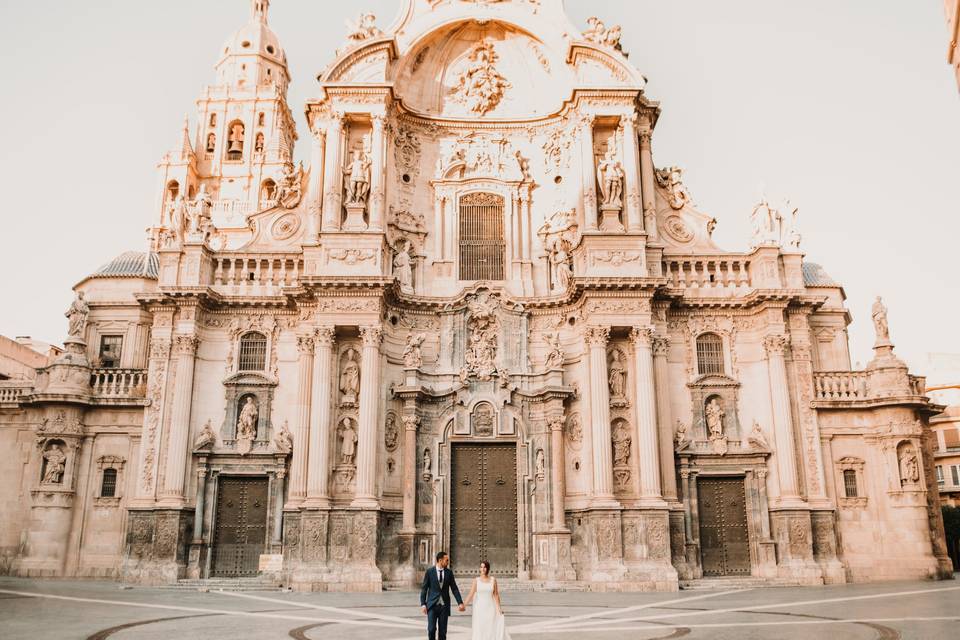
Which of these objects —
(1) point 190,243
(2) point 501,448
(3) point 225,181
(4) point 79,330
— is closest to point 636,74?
(2) point 501,448

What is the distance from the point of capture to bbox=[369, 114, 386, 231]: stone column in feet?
92.3

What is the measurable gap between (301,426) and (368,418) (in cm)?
226

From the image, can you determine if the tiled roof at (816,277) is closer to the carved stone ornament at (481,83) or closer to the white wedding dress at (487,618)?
the carved stone ornament at (481,83)

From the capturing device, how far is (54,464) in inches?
1079

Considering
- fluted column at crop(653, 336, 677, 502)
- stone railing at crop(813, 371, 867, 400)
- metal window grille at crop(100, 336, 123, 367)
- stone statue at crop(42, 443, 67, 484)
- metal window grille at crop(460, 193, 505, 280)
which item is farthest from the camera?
metal window grille at crop(100, 336, 123, 367)

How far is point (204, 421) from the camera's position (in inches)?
1070

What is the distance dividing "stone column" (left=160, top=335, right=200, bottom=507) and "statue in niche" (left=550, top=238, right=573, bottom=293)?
490 inches

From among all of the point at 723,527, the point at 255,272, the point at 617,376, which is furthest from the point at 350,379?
the point at 723,527

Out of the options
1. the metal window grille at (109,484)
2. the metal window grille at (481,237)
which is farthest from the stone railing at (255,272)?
the metal window grille at (109,484)

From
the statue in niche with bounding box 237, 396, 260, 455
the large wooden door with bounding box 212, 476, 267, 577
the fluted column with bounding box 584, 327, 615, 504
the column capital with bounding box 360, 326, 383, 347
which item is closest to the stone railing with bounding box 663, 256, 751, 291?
the fluted column with bounding box 584, 327, 615, 504

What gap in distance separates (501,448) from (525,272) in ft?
21.1

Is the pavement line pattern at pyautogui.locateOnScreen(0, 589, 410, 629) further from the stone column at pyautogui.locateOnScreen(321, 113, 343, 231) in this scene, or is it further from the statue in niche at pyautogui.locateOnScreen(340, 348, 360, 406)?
the stone column at pyautogui.locateOnScreen(321, 113, 343, 231)

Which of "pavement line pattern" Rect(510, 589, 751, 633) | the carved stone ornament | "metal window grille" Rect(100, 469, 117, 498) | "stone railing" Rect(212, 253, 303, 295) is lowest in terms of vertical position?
"pavement line pattern" Rect(510, 589, 751, 633)

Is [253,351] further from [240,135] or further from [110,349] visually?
[240,135]
